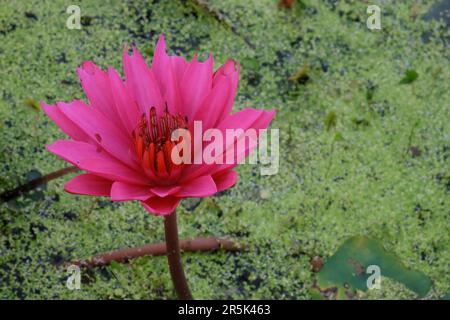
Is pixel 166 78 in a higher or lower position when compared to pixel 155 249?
higher

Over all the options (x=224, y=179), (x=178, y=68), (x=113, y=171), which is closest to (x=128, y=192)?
(x=113, y=171)

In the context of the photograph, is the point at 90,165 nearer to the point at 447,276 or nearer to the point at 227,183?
the point at 227,183

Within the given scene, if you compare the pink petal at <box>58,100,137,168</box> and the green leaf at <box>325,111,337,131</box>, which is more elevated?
the green leaf at <box>325,111,337,131</box>

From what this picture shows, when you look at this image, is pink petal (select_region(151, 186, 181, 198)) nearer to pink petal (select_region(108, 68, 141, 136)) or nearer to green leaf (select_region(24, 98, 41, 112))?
pink petal (select_region(108, 68, 141, 136))

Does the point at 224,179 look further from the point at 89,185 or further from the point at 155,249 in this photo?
the point at 155,249

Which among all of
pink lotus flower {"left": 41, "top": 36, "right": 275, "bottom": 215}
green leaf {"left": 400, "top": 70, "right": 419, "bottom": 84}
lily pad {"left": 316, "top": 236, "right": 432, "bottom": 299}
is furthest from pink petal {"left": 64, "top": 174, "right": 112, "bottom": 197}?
green leaf {"left": 400, "top": 70, "right": 419, "bottom": 84}
